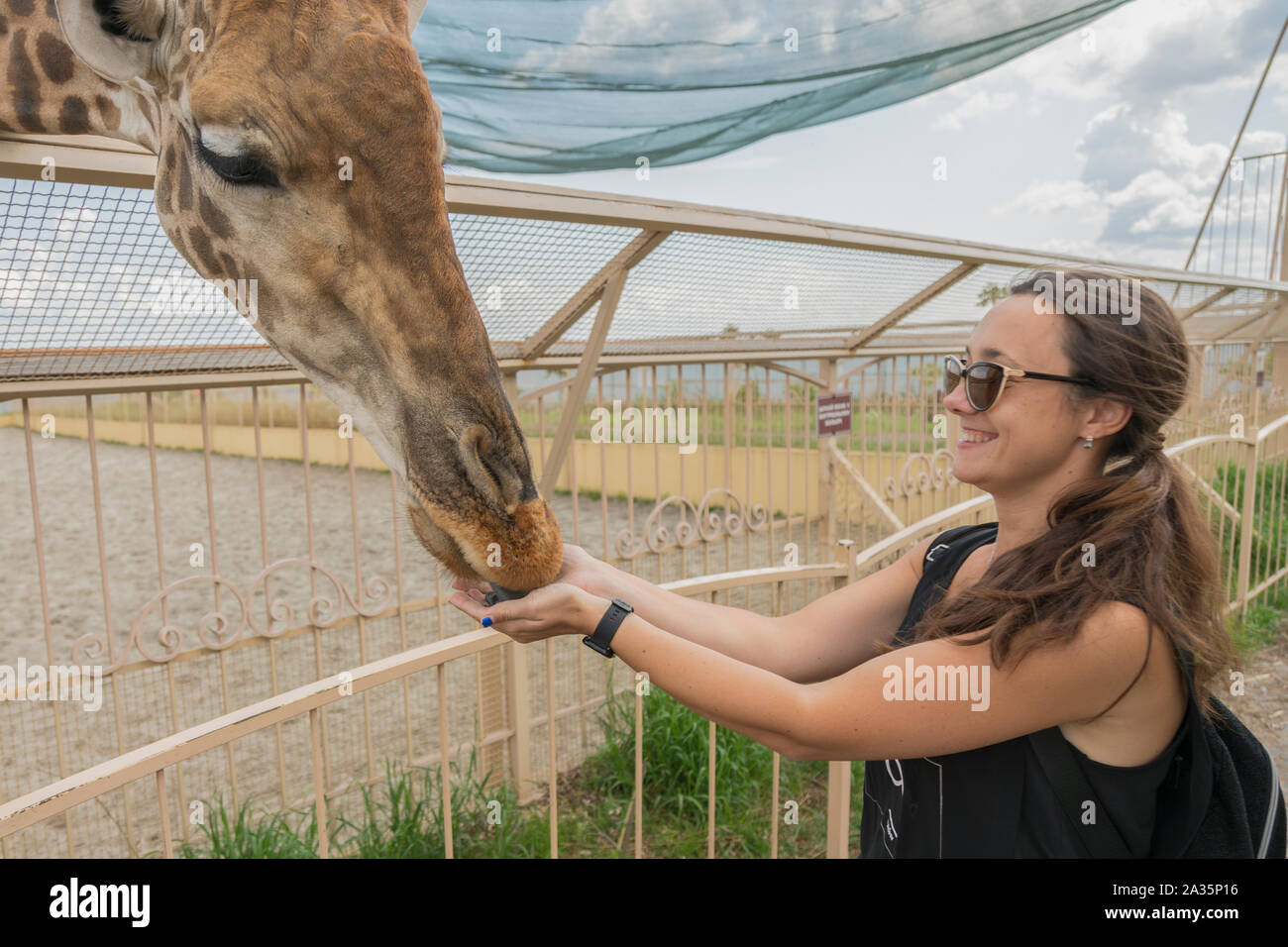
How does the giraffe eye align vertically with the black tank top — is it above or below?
above

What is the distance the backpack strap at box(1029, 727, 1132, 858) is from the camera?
132cm

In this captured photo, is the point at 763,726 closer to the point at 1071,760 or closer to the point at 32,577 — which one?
the point at 1071,760

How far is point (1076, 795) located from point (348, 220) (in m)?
1.50

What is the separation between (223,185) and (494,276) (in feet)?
6.91

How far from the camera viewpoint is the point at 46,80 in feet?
5.33

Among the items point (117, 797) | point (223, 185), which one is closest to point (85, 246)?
point (223, 185)

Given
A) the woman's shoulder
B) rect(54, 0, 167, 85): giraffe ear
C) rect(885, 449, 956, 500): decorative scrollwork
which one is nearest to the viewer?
rect(54, 0, 167, 85): giraffe ear

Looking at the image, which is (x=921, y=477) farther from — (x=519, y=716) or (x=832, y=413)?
(x=519, y=716)

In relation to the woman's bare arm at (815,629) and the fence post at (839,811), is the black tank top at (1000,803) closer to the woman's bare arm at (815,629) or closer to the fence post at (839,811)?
the woman's bare arm at (815,629)
